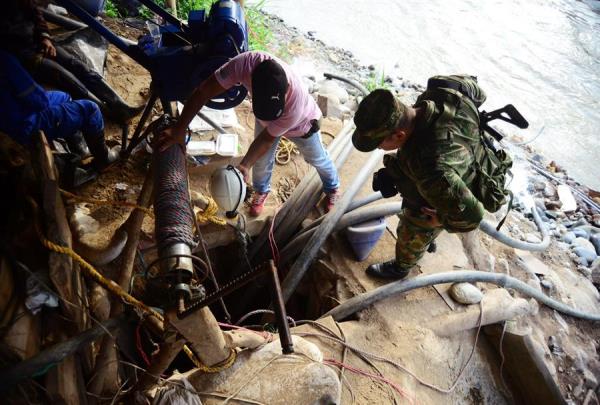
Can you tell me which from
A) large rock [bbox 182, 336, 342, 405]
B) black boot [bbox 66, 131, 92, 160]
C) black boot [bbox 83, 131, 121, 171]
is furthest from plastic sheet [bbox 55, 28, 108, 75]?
large rock [bbox 182, 336, 342, 405]

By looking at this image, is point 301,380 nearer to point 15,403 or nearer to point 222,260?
point 15,403

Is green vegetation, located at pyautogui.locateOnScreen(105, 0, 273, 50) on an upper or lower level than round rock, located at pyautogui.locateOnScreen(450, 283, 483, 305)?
upper

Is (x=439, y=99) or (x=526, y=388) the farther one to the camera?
(x=526, y=388)

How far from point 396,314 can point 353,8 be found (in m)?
8.48

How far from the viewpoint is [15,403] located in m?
1.68

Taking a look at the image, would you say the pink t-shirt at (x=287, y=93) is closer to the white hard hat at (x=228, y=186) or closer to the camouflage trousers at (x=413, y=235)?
the white hard hat at (x=228, y=186)

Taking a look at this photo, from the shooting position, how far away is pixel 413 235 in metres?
3.08

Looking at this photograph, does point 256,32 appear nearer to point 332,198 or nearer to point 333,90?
point 333,90

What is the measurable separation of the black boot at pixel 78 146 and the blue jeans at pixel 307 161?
64.3 inches

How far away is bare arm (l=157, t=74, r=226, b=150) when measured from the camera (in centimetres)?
213

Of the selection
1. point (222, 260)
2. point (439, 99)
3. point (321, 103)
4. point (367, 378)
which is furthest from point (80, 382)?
point (321, 103)

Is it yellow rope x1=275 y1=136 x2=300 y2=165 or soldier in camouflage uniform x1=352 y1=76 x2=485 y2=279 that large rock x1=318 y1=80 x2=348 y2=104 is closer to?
yellow rope x1=275 y1=136 x2=300 y2=165

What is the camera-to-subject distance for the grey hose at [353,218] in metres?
3.58

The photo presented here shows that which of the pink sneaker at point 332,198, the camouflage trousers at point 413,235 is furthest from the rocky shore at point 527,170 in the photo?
the camouflage trousers at point 413,235
